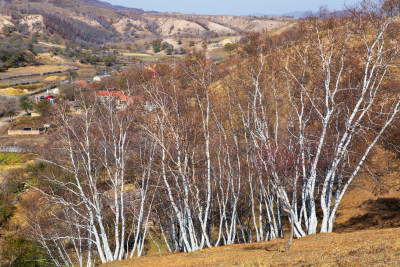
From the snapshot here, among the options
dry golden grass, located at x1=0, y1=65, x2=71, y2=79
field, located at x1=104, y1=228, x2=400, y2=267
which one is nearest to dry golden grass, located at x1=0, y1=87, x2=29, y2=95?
dry golden grass, located at x1=0, y1=65, x2=71, y2=79

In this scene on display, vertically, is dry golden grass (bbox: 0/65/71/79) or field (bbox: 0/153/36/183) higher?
dry golden grass (bbox: 0/65/71/79)

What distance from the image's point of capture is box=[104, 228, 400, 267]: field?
7988mm

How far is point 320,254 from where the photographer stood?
9.14 m

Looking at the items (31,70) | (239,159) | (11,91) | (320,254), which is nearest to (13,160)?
(239,159)

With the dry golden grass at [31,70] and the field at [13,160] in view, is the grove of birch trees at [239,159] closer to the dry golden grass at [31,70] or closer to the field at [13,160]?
the field at [13,160]

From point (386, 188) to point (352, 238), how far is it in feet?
30.1

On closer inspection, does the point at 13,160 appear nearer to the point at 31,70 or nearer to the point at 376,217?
the point at 376,217

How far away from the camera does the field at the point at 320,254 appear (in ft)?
26.2

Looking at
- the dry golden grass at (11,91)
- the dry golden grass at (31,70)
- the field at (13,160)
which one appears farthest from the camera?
the dry golden grass at (31,70)

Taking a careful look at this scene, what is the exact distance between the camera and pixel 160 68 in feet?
188

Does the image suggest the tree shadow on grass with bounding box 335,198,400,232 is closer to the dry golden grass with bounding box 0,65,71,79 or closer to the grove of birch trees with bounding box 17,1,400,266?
the grove of birch trees with bounding box 17,1,400,266

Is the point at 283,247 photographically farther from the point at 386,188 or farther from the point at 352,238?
the point at 386,188

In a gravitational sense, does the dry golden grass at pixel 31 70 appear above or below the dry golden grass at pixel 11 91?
above

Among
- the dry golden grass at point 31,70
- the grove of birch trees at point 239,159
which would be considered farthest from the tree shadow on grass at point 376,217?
the dry golden grass at point 31,70
